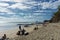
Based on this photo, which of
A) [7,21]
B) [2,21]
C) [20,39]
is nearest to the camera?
[20,39]

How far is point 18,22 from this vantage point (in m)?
60.8

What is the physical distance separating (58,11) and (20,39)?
931 inches

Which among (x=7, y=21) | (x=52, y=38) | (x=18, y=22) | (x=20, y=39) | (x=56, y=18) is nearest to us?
(x=52, y=38)

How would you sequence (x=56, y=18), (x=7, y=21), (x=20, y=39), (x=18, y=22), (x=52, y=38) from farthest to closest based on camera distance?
(x=18, y=22) → (x=7, y=21) → (x=56, y=18) → (x=20, y=39) → (x=52, y=38)

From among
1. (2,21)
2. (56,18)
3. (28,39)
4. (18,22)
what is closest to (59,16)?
(56,18)

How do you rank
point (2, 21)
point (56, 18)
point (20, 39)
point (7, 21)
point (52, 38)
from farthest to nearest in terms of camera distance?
point (7, 21)
point (2, 21)
point (56, 18)
point (20, 39)
point (52, 38)

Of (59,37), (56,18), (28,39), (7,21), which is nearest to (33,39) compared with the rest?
(28,39)

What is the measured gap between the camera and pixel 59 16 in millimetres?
43031

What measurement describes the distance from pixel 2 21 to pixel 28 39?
32383 millimetres

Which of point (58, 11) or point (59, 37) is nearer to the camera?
point (59, 37)

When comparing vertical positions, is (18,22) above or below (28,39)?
below

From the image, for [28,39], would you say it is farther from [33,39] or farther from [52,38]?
[52,38]

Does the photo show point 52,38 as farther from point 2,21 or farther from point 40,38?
point 2,21

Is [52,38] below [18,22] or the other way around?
the other way around
